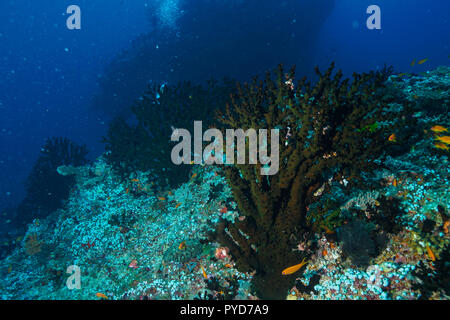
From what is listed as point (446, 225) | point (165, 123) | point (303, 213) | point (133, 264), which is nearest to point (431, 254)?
point (446, 225)

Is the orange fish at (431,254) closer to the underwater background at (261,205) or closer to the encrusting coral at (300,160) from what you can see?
the underwater background at (261,205)

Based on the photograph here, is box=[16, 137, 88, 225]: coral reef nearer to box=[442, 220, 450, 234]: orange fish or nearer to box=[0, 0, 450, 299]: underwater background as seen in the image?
box=[0, 0, 450, 299]: underwater background

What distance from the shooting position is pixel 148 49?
19.5 metres

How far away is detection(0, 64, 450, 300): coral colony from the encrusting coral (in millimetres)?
19

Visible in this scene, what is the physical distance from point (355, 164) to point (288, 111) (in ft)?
4.43

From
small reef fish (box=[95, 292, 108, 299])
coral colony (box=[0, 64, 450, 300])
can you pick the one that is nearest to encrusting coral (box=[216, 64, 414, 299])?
coral colony (box=[0, 64, 450, 300])

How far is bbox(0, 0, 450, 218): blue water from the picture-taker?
1894cm

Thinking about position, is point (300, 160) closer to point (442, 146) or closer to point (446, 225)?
point (446, 225)

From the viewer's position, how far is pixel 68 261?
6.86m

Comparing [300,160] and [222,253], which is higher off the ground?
[300,160]

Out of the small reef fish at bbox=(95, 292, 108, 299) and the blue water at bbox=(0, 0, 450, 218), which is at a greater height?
the blue water at bbox=(0, 0, 450, 218)

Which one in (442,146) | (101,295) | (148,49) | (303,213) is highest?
(148,49)

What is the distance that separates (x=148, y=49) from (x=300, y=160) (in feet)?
68.0
